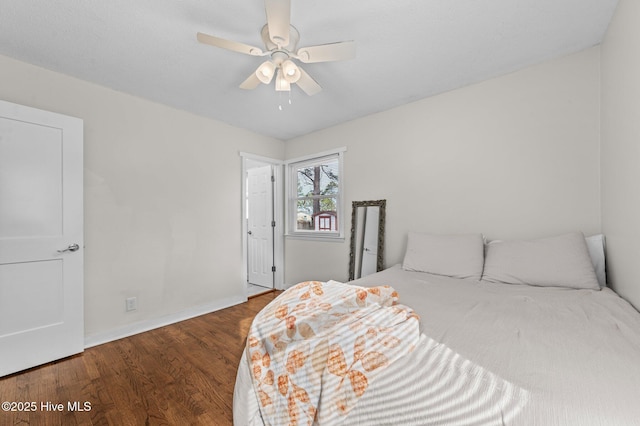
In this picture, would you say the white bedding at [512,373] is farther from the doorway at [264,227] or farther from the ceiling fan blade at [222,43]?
the doorway at [264,227]

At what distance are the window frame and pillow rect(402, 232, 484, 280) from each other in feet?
3.85

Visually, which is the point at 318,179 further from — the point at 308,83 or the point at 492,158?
the point at 492,158

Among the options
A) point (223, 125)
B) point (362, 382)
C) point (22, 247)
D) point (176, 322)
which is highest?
point (223, 125)

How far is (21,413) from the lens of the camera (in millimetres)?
1567

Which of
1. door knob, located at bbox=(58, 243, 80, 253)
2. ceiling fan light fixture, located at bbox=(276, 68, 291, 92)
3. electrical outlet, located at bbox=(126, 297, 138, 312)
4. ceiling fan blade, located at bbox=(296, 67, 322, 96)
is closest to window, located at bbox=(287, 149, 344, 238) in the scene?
ceiling fan blade, located at bbox=(296, 67, 322, 96)

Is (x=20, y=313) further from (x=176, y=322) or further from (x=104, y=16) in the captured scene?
(x=104, y=16)

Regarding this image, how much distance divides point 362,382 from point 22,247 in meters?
2.68

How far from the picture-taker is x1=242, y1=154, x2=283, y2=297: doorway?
4215 millimetres

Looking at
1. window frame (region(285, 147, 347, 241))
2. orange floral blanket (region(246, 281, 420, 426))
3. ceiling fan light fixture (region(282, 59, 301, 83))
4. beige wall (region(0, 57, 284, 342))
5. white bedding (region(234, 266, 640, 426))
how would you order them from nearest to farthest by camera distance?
white bedding (region(234, 266, 640, 426))
orange floral blanket (region(246, 281, 420, 426))
ceiling fan light fixture (region(282, 59, 301, 83))
beige wall (region(0, 57, 284, 342))
window frame (region(285, 147, 347, 241))

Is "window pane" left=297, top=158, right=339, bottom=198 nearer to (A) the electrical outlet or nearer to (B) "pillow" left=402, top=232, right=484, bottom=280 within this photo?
(B) "pillow" left=402, top=232, right=484, bottom=280

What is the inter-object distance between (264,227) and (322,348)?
3.48 m

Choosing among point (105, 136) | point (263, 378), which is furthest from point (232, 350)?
point (105, 136)

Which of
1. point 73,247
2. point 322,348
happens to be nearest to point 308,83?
point 322,348

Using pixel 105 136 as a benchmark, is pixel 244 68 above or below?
above
